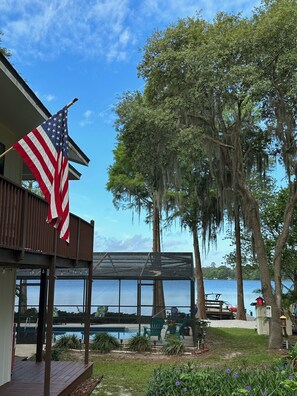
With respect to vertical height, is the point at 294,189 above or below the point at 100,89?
below

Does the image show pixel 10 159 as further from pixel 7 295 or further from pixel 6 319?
pixel 6 319

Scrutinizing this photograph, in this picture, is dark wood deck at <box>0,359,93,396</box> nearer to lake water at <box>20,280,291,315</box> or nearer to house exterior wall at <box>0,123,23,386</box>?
house exterior wall at <box>0,123,23,386</box>

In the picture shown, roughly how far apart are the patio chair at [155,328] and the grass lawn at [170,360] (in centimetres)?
173

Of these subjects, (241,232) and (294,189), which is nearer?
(294,189)

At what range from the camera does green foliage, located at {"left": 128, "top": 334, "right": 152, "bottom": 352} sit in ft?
49.2

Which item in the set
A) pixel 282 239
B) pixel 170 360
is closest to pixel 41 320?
pixel 170 360

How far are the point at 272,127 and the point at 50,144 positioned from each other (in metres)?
12.6

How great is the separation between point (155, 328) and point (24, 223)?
36.8ft

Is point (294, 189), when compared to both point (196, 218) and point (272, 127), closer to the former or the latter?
point (272, 127)

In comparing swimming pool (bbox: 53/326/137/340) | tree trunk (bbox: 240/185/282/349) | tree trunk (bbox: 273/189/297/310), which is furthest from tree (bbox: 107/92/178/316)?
tree trunk (bbox: 273/189/297/310)

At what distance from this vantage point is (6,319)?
8773mm

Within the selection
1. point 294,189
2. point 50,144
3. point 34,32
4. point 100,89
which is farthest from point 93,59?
point 50,144

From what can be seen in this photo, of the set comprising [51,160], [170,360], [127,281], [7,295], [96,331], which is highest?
[51,160]

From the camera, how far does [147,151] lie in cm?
1677
